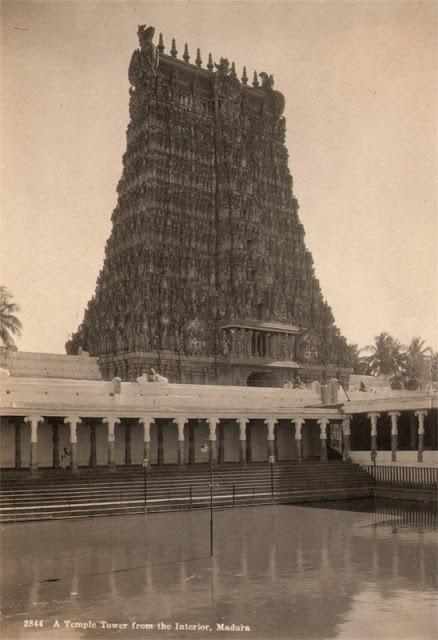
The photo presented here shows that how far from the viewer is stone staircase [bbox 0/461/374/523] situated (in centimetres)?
3131

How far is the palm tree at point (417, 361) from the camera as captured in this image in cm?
7662

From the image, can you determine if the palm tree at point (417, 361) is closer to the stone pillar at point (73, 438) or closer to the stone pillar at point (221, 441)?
the stone pillar at point (221, 441)

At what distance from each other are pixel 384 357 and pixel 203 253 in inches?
1161

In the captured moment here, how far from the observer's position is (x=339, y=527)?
2800cm

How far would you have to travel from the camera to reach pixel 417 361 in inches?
3108

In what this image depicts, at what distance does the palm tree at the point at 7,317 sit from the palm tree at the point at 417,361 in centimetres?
4124

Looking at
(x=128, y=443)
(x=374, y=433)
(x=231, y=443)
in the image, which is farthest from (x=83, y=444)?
(x=374, y=433)

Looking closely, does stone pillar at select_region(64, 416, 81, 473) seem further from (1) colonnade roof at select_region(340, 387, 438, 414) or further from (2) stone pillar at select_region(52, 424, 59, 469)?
(1) colonnade roof at select_region(340, 387, 438, 414)

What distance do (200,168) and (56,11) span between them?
48.1 m

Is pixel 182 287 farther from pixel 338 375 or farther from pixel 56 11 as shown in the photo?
pixel 56 11

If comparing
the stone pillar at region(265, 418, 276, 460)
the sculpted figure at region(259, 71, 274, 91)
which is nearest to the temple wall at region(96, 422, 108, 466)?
the stone pillar at region(265, 418, 276, 460)

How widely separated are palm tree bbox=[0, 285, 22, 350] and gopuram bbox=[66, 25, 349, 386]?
11.8m

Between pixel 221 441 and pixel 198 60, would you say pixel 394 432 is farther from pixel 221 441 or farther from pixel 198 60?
pixel 198 60

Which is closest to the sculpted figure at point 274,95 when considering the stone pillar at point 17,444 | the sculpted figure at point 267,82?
the sculpted figure at point 267,82
